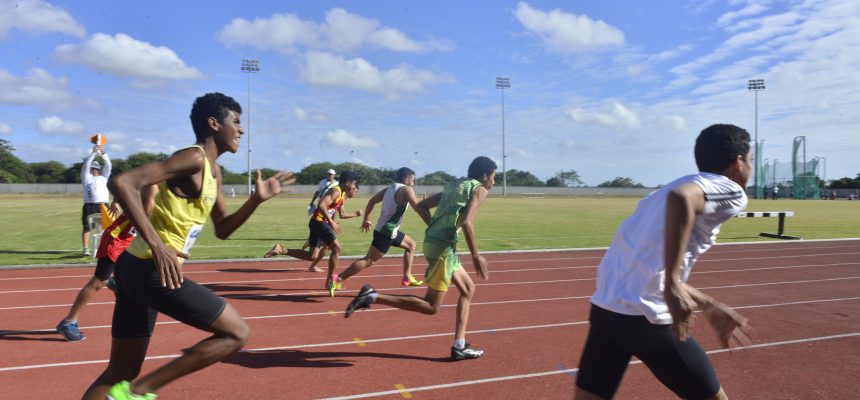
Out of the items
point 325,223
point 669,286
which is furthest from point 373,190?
point 669,286

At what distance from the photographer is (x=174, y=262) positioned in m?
2.70

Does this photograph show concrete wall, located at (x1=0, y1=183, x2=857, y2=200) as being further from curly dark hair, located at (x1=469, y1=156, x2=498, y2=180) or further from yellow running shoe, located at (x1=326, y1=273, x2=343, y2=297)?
curly dark hair, located at (x1=469, y1=156, x2=498, y2=180)

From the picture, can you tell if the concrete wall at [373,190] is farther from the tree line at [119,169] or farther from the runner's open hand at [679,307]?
the runner's open hand at [679,307]

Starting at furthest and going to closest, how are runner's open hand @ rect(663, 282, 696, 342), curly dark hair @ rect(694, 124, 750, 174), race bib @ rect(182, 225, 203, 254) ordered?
1. race bib @ rect(182, 225, 203, 254)
2. curly dark hair @ rect(694, 124, 750, 174)
3. runner's open hand @ rect(663, 282, 696, 342)

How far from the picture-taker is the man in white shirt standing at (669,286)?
229 cm

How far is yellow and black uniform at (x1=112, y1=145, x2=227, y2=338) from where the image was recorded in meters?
2.74

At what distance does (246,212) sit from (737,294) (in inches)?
303

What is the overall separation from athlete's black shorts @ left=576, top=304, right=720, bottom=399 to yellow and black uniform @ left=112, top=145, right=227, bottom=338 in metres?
1.86

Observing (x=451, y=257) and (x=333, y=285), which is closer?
(x=451, y=257)

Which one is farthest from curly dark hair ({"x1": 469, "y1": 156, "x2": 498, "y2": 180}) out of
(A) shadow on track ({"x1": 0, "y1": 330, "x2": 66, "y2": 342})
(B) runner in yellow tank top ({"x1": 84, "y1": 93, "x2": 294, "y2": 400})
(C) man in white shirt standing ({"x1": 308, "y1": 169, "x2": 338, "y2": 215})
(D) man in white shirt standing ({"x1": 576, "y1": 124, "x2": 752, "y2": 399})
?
(A) shadow on track ({"x1": 0, "y1": 330, "x2": 66, "y2": 342})

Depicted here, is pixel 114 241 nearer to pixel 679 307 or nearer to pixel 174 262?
pixel 174 262

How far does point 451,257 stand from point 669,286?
287 cm

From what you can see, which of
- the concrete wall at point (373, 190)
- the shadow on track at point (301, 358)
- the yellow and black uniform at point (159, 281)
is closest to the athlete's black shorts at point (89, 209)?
the shadow on track at point (301, 358)

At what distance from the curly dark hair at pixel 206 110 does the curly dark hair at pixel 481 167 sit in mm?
2522
